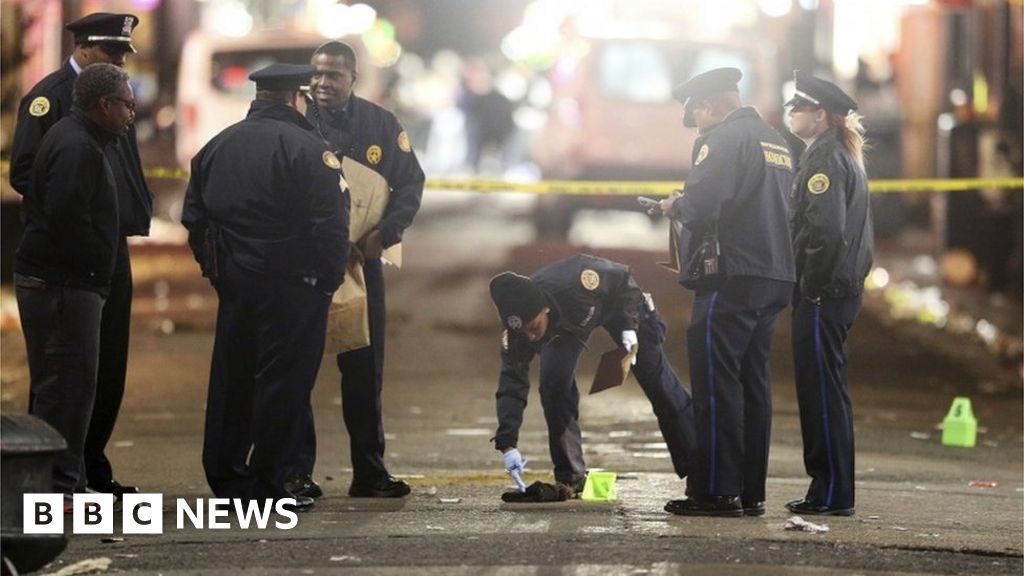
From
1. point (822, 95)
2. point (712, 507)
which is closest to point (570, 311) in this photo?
point (712, 507)

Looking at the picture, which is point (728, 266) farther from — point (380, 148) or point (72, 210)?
point (72, 210)

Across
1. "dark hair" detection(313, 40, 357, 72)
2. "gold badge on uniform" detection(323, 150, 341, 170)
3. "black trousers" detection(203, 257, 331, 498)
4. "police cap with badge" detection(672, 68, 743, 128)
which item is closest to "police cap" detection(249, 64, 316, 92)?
"gold badge on uniform" detection(323, 150, 341, 170)

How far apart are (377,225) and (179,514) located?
5.16ft

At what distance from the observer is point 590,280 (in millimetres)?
9188

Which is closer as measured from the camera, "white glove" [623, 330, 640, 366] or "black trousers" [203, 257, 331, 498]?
"black trousers" [203, 257, 331, 498]

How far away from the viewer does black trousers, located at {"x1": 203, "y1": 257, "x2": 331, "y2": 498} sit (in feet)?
28.4

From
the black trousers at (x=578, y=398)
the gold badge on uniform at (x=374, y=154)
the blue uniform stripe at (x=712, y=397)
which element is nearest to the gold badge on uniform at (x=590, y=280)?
the black trousers at (x=578, y=398)

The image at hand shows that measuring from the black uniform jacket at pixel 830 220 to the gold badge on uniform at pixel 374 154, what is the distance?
1.84 metres

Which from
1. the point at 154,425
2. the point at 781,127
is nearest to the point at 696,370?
the point at 154,425

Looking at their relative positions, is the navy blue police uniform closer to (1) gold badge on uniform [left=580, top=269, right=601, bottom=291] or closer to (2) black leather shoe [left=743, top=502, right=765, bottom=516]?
(1) gold badge on uniform [left=580, top=269, right=601, bottom=291]

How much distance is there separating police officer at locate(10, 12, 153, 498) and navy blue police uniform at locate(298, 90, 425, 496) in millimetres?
845

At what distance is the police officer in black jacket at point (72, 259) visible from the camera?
8492mm

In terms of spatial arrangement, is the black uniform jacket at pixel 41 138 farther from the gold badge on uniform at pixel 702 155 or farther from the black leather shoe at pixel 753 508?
the black leather shoe at pixel 753 508

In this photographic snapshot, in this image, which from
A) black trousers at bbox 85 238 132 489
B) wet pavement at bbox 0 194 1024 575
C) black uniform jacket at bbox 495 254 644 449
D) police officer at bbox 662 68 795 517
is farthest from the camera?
black trousers at bbox 85 238 132 489
